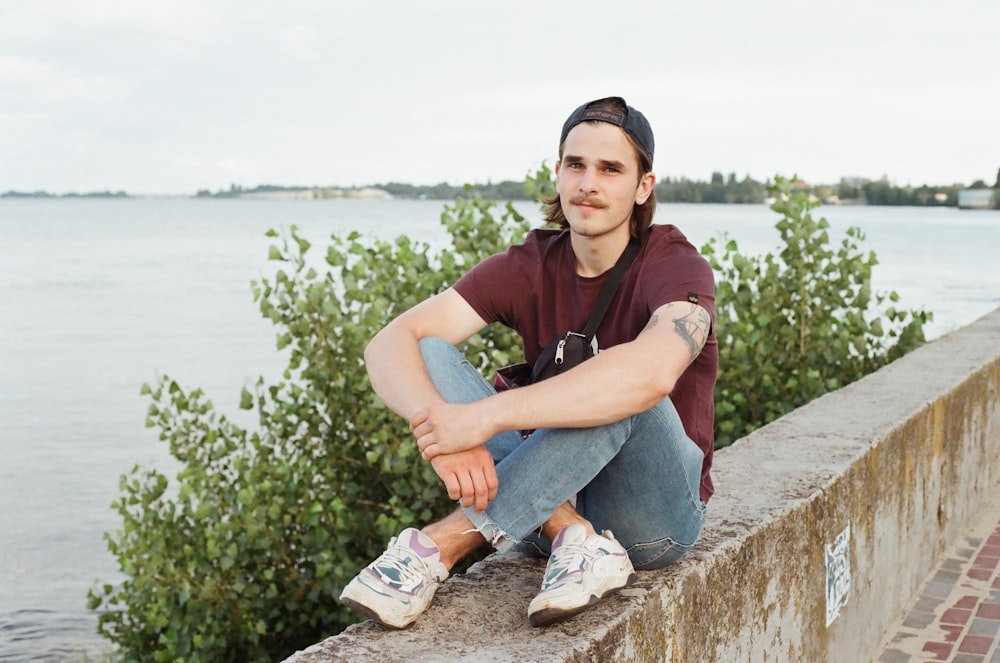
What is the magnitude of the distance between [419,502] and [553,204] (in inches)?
88.9

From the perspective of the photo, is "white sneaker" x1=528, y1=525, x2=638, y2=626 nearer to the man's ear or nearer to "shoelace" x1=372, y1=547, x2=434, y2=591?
"shoelace" x1=372, y1=547, x2=434, y2=591

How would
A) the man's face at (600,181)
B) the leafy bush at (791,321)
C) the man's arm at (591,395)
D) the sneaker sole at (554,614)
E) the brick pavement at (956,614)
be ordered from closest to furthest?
→ the sneaker sole at (554,614), the man's arm at (591,395), the man's face at (600,181), the brick pavement at (956,614), the leafy bush at (791,321)

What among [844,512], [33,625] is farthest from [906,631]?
[33,625]

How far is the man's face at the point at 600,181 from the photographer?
292 cm

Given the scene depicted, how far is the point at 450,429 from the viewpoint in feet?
8.63

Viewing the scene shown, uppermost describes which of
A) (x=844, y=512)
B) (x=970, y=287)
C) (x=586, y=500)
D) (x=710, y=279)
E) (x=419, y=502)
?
(x=710, y=279)

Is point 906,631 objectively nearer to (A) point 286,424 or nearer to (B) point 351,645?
(B) point 351,645

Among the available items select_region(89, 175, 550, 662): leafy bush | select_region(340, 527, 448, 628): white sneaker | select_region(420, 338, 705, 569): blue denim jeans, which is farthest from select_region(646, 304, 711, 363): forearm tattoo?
select_region(89, 175, 550, 662): leafy bush

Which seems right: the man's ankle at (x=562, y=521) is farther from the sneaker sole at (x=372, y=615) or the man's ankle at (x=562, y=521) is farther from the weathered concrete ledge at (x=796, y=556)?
the sneaker sole at (x=372, y=615)

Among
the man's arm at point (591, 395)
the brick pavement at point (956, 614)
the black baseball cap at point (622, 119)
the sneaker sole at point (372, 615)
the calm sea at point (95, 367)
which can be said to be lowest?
the calm sea at point (95, 367)

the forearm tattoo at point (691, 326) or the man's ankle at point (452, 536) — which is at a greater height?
the forearm tattoo at point (691, 326)

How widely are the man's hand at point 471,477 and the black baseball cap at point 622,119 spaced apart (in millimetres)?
985

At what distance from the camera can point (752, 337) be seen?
638 centimetres

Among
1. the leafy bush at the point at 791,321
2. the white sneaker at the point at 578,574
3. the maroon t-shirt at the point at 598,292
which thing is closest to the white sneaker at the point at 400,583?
the white sneaker at the point at 578,574
